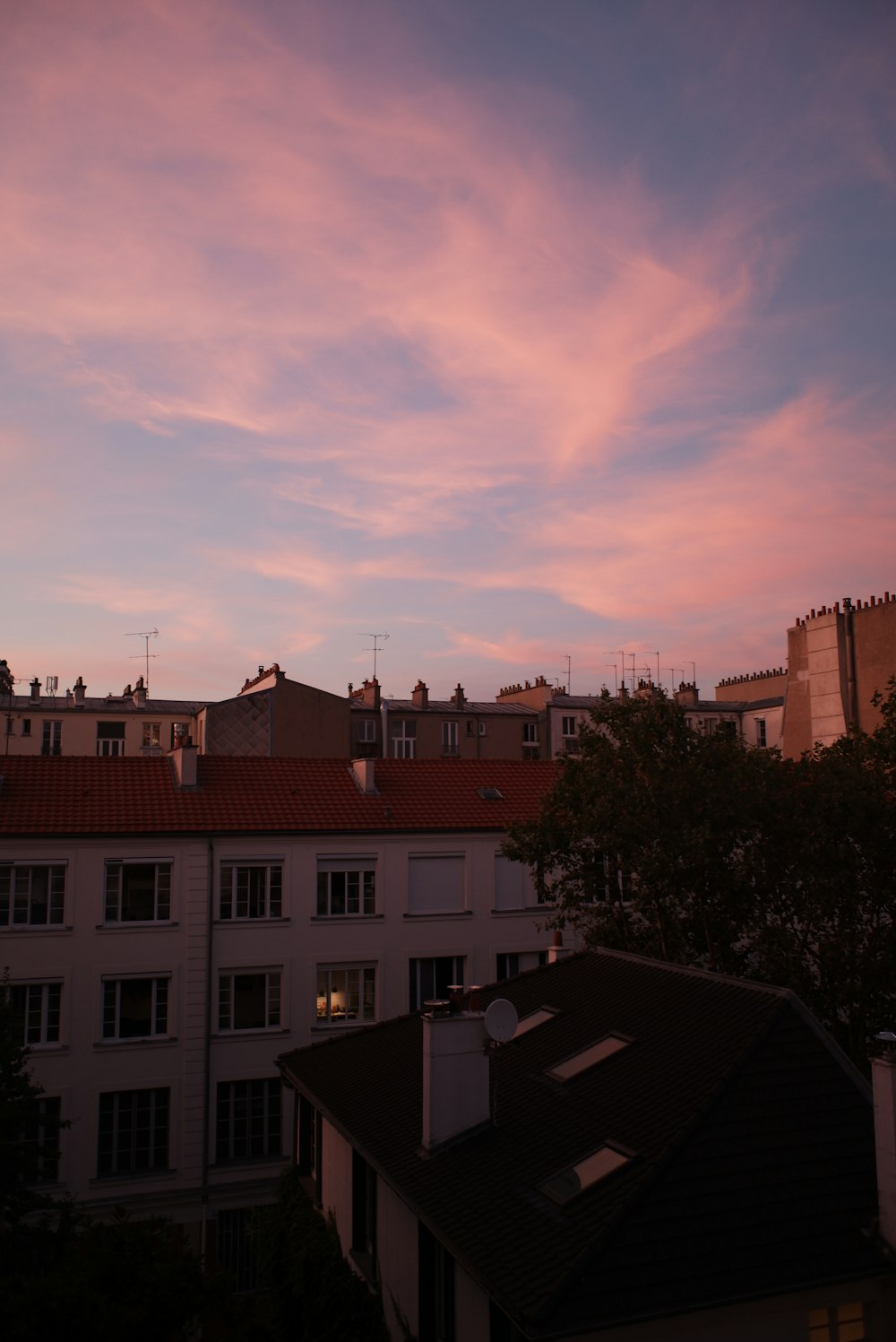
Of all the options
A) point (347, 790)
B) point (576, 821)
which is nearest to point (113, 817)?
point (347, 790)

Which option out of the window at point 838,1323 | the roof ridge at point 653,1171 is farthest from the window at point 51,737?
the window at point 838,1323

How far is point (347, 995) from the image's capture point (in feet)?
104

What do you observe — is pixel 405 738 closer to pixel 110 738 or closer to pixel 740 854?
pixel 110 738

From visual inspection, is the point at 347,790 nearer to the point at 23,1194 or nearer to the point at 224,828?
the point at 224,828

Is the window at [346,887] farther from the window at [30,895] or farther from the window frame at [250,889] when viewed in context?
the window at [30,895]

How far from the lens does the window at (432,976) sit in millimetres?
32438

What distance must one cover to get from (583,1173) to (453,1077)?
2616 mm

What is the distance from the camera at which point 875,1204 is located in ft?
38.1

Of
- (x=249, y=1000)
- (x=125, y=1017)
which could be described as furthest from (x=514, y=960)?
(x=125, y=1017)

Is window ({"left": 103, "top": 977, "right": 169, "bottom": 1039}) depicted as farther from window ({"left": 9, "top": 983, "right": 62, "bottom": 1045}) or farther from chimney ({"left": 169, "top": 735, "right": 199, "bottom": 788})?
chimney ({"left": 169, "top": 735, "right": 199, "bottom": 788})

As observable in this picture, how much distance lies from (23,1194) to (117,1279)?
13.5m

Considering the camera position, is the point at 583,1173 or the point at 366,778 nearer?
the point at 583,1173

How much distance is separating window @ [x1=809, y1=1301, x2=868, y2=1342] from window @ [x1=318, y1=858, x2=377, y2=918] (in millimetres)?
21670

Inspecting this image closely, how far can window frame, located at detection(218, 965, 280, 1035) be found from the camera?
29.8m
